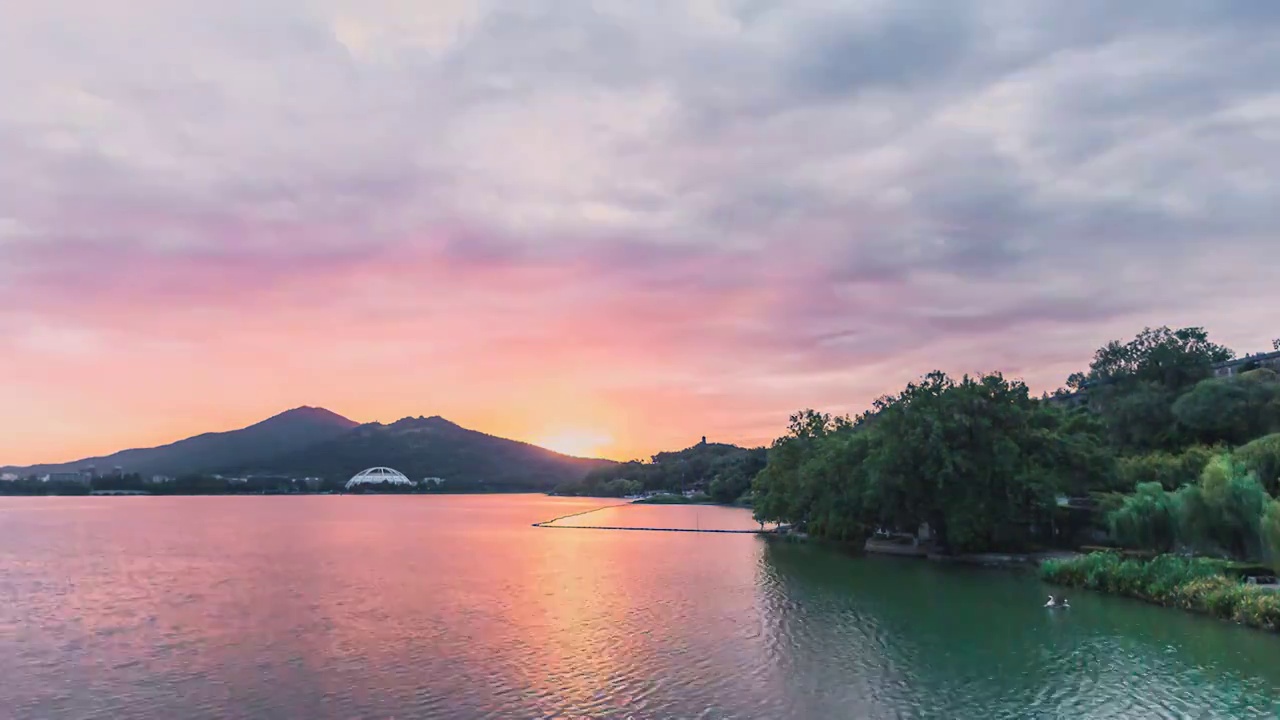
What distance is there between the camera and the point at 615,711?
24422mm

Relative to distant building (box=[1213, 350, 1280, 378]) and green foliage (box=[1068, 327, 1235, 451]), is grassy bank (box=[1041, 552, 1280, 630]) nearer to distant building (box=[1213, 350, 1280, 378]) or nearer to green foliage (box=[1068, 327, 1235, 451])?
green foliage (box=[1068, 327, 1235, 451])

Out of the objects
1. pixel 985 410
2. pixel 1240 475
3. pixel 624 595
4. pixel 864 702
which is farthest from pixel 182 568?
pixel 1240 475

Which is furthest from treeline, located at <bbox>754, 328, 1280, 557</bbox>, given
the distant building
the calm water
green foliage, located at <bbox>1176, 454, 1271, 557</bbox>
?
the distant building

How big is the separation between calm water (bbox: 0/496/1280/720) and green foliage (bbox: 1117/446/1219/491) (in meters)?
22.6

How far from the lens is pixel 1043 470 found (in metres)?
63.1

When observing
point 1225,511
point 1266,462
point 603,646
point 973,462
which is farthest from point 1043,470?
point 603,646

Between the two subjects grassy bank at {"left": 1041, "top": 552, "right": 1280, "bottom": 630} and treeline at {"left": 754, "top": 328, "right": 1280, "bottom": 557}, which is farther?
treeline at {"left": 754, "top": 328, "right": 1280, "bottom": 557}

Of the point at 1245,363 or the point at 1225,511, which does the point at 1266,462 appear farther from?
the point at 1245,363

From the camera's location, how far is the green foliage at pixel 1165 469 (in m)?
66.7

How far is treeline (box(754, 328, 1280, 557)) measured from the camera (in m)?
50.3

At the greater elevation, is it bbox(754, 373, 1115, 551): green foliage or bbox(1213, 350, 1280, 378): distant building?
bbox(1213, 350, 1280, 378): distant building

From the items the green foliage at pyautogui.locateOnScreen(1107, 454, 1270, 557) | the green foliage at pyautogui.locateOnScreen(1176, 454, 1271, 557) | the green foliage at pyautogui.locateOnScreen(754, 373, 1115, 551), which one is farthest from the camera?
the green foliage at pyautogui.locateOnScreen(754, 373, 1115, 551)

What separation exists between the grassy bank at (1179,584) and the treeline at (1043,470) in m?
4.17

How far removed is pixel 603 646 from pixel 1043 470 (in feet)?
143
